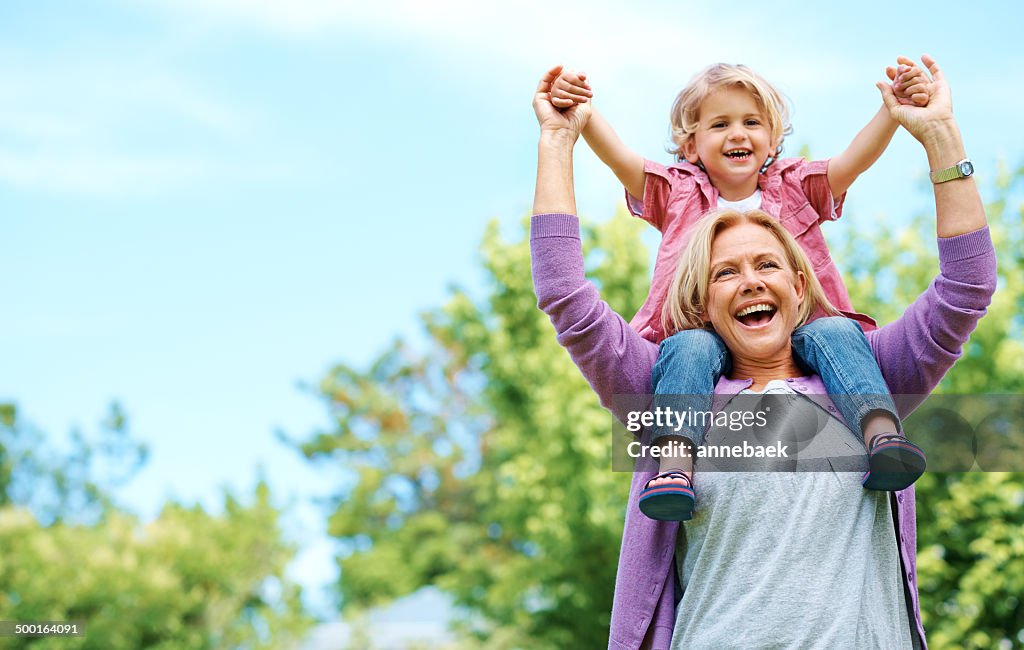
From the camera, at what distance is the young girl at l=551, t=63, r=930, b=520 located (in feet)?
6.99

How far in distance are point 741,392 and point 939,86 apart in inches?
30.4

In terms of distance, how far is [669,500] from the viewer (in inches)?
81.5

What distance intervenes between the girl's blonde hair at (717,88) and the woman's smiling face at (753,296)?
52 centimetres

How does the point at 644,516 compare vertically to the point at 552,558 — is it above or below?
below

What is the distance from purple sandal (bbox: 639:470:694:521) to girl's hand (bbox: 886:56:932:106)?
953 mm

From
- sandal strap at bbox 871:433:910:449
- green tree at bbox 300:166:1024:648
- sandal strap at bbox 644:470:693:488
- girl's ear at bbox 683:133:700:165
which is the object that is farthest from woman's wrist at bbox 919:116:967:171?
green tree at bbox 300:166:1024:648

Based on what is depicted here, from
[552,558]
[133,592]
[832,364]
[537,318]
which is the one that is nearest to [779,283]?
[832,364]

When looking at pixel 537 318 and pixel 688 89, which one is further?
pixel 537 318

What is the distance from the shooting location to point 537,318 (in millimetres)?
16172

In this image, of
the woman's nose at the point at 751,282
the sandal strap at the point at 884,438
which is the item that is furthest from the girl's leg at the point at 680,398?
the sandal strap at the point at 884,438

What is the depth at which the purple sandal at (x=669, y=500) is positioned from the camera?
207cm

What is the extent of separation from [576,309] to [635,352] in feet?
0.70

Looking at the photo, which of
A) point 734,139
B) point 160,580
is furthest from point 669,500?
point 160,580

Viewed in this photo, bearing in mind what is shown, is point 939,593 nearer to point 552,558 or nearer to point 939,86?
point 552,558
